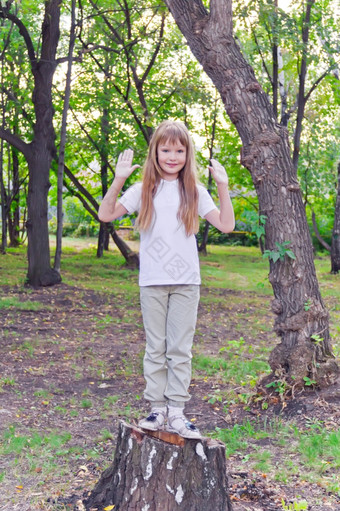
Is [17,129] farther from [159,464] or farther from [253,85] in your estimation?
[159,464]

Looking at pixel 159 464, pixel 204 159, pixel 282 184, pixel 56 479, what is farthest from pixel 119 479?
pixel 204 159

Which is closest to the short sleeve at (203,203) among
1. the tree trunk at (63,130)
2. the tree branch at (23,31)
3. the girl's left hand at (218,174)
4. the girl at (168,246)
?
the girl at (168,246)

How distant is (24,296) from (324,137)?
12.9 m

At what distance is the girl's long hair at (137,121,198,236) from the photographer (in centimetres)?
362

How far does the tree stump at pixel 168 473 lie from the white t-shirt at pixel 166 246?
35.3 inches

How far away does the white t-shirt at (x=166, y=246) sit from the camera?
3607 mm

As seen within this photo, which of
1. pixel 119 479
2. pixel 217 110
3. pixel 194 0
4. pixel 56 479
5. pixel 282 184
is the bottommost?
pixel 56 479

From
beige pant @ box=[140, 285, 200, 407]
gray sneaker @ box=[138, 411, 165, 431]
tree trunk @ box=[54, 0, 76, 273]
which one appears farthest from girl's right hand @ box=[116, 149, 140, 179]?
tree trunk @ box=[54, 0, 76, 273]

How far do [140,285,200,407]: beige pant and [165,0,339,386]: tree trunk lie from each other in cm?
196

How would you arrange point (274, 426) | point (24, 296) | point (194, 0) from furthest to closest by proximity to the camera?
1. point (24, 296)
2. point (194, 0)
3. point (274, 426)

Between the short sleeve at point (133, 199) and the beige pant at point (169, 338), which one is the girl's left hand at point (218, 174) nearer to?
the short sleeve at point (133, 199)

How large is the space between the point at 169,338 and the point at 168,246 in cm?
55

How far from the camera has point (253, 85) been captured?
553cm

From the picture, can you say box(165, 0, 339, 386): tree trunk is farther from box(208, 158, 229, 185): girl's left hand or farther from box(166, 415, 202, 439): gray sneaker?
box(166, 415, 202, 439): gray sneaker
